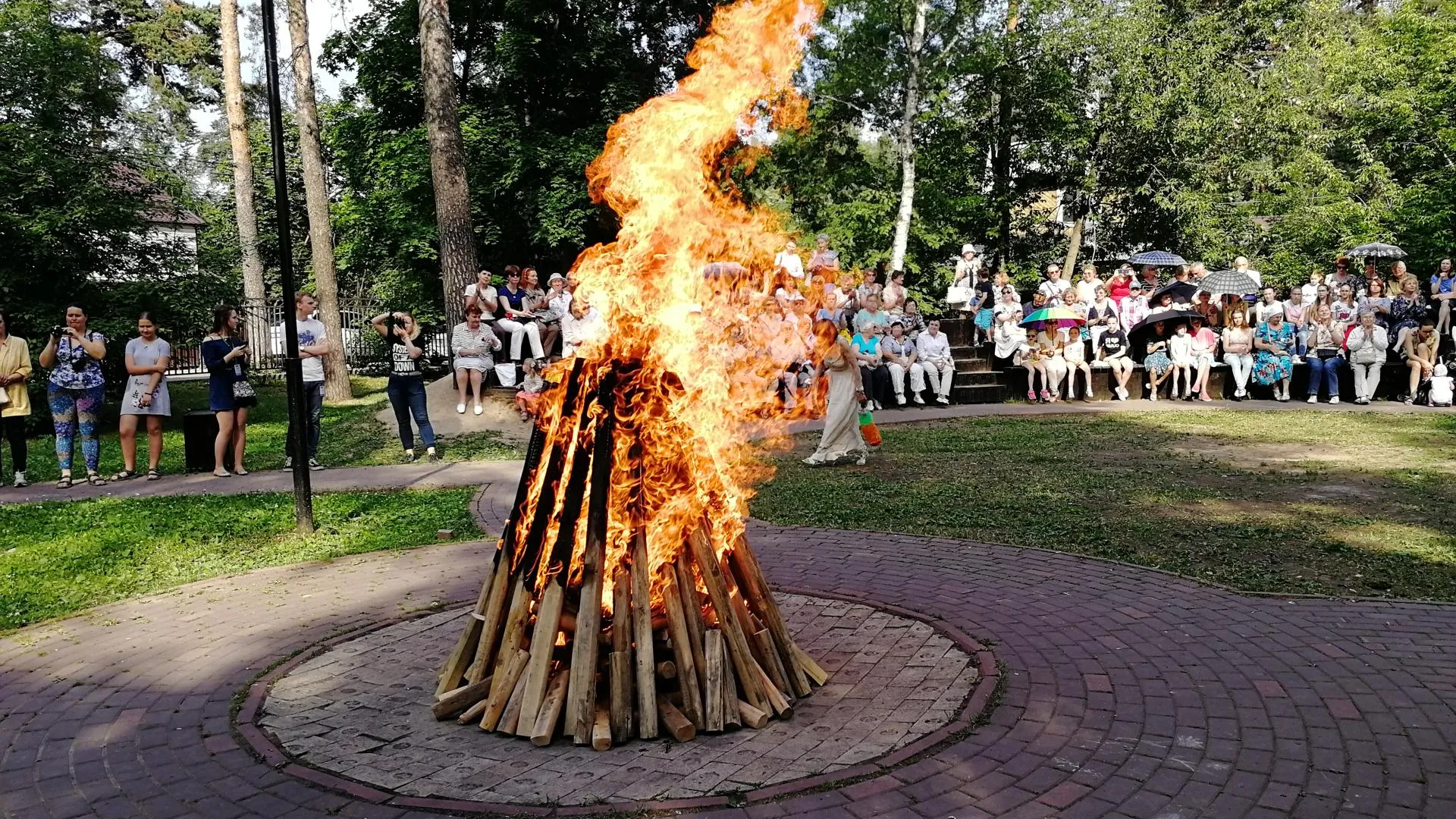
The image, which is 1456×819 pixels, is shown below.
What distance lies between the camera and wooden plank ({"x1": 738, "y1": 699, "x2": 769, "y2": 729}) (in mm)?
4613

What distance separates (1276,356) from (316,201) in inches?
814

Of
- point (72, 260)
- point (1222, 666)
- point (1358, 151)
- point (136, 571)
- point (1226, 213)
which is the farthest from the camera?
point (1358, 151)

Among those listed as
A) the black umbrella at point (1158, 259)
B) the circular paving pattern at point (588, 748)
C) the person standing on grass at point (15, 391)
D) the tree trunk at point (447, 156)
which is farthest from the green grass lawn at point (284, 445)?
the black umbrella at point (1158, 259)

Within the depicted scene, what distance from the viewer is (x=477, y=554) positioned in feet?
27.0

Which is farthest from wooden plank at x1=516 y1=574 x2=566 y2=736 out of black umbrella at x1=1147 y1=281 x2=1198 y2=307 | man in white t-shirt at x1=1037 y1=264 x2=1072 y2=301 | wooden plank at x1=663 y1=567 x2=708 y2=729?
black umbrella at x1=1147 y1=281 x2=1198 y2=307

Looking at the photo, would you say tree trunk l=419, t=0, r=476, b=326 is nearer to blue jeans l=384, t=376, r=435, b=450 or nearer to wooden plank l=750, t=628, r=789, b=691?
blue jeans l=384, t=376, r=435, b=450

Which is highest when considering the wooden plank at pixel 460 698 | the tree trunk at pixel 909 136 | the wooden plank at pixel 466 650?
the tree trunk at pixel 909 136

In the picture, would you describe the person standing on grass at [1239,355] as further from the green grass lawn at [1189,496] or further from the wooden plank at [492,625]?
the wooden plank at [492,625]

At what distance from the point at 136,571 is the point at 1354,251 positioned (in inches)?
976

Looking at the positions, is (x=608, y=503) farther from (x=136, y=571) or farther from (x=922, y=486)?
(x=922, y=486)

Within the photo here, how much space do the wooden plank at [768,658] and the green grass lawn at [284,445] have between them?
358 inches

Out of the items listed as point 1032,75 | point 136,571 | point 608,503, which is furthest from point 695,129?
point 1032,75

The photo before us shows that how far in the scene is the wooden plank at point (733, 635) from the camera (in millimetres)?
4723

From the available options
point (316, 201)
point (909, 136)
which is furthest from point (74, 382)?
point (909, 136)
